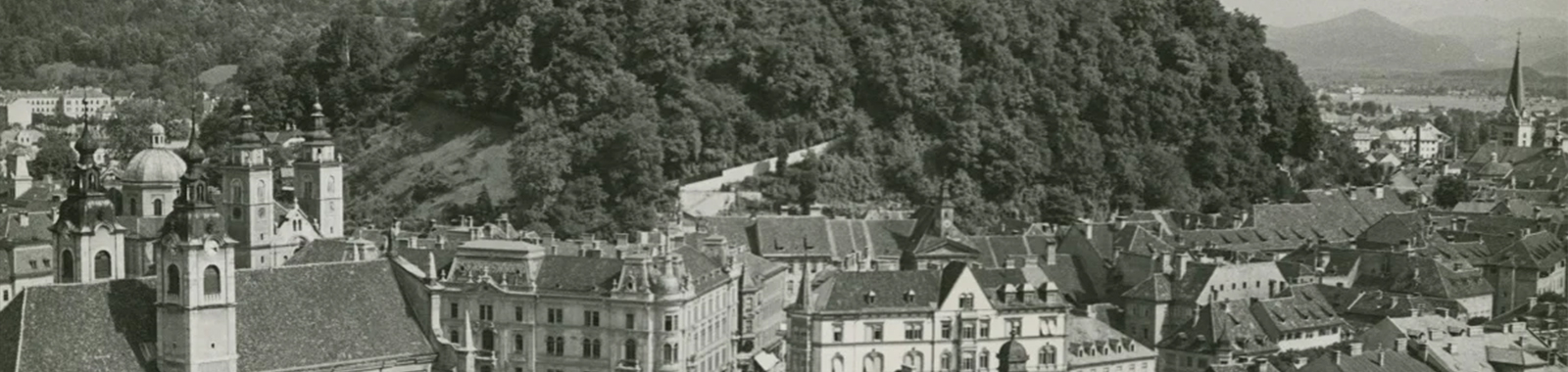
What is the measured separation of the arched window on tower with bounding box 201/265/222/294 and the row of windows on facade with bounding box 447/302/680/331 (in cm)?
1945

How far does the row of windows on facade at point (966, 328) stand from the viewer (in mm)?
65375

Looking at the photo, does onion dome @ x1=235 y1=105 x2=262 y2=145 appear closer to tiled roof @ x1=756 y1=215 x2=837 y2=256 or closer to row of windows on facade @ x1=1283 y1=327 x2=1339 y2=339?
tiled roof @ x1=756 y1=215 x2=837 y2=256

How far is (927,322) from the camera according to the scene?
66062 millimetres

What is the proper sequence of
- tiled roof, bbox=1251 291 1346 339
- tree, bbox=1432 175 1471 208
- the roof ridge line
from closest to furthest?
1. the roof ridge line
2. tiled roof, bbox=1251 291 1346 339
3. tree, bbox=1432 175 1471 208

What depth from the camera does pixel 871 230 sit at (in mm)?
81938

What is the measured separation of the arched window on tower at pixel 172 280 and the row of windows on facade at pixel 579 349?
1780 centimetres

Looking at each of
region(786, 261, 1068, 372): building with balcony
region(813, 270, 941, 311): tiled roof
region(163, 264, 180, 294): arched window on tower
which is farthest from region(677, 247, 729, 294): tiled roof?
region(163, 264, 180, 294): arched window on tower

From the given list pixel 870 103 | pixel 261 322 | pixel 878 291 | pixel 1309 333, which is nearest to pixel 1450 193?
pixel 870 103

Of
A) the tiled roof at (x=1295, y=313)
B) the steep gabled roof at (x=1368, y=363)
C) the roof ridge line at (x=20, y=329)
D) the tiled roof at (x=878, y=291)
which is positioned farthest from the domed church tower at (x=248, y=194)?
the steep gabled roof at (x=1368, y=363)

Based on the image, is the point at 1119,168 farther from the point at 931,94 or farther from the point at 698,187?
the point at 698,187

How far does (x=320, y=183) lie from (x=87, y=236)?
2658 centimetres

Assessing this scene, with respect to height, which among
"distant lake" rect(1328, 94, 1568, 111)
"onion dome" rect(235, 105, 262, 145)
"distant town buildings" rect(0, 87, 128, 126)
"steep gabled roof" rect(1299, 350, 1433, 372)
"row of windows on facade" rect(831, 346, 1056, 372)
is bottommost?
"row of windows on facade" rect(831, 346, 1056, 372)

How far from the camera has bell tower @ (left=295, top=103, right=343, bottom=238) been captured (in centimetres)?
8156

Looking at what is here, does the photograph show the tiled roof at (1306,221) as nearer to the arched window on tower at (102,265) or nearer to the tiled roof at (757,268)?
the tiled roof at (757,268)
